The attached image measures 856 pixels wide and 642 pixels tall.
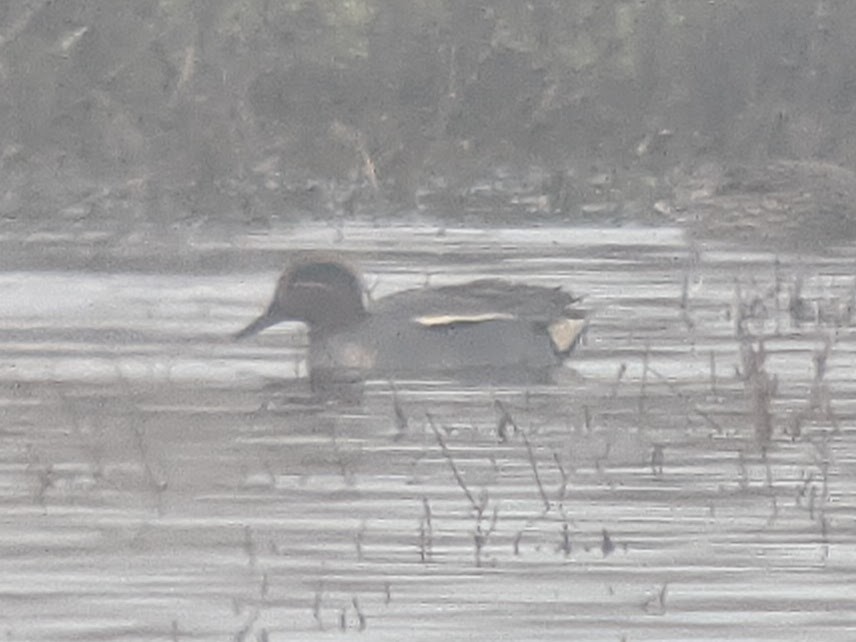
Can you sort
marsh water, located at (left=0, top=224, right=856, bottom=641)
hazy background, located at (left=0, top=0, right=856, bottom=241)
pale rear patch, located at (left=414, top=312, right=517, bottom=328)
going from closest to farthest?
marsh water, located at (left=0, top=224, right=856, bottom=641) < pale rear patch, located at (left=414, top=312, right=517, bottom=328) < hazy background, located at (left=0, top=0, right=856, bottom=241)

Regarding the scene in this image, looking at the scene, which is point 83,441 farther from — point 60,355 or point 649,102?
point 649,102

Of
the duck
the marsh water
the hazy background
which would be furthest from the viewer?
the hazy background

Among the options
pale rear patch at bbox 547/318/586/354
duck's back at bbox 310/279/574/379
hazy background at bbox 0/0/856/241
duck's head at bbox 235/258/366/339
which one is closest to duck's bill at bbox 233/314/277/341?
duck's head at bbox 235/258/366/339

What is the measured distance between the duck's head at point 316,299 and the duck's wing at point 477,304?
4.9 inches

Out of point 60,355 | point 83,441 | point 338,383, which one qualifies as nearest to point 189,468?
point 83,441

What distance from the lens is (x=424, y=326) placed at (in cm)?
965

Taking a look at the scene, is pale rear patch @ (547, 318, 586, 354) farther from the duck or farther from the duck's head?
the duck's head

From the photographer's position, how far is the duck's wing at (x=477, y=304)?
962cm

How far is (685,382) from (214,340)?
187 centimetres

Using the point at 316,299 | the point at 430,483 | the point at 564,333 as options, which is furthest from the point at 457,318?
the point at 430,483

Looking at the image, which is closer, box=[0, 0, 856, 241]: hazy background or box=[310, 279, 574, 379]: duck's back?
box=[310, 279, 574, 379]: duck's back

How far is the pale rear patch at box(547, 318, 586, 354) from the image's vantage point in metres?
9.47

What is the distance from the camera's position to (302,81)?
54.9ft

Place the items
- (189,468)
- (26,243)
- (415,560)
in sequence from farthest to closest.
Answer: (26,243) < (189,468) < (415,560)
